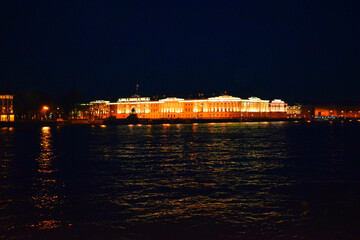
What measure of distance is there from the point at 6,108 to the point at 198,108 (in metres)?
89.2

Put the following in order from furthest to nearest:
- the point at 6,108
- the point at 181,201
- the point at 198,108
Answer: the point at 198,108 < the point at 6,108 < the point at 181,201

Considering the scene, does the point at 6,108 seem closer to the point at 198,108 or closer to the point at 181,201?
the point at 198,108

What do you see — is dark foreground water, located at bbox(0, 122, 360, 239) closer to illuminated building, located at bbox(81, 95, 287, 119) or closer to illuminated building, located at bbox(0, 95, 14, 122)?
illuminated building, located at bbox(0, 95, 14, 122)

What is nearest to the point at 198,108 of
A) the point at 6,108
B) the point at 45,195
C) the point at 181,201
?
the point at 6,108

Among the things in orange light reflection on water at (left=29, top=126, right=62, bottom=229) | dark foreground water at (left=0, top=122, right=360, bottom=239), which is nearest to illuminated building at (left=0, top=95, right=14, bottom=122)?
dark foreground water at (left=0, top=122, right=360, bottom=239)

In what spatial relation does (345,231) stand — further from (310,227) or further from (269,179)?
(269,179)

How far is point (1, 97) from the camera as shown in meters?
102

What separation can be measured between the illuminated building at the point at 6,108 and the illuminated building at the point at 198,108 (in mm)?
56485

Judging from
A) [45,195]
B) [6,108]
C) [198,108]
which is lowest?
[45,195]

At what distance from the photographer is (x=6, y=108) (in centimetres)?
10125

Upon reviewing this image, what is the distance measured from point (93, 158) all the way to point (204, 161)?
6345 millimetres

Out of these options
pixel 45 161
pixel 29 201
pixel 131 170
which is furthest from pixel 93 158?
pixel 29 201

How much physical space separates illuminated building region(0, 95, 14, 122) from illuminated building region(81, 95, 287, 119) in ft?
185

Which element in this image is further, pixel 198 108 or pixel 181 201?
pixel 198 108
